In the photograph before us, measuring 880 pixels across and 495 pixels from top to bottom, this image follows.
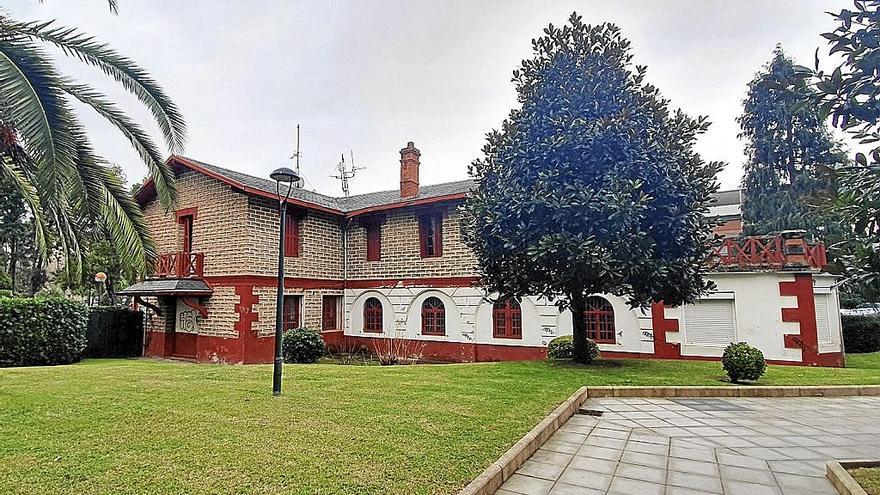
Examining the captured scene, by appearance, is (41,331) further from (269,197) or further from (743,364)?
(743,364)

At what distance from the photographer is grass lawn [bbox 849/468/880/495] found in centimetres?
382

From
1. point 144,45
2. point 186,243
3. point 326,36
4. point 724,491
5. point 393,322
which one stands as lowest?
point 724,491

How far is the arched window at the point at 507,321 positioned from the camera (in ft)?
47.3

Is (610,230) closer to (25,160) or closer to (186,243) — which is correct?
(25,160)

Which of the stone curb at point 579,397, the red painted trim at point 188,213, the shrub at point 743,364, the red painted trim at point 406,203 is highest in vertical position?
the red painted trim at point 406,203

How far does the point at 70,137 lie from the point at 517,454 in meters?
5.95

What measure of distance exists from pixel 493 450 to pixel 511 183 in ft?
18.4

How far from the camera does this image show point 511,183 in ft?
30.1

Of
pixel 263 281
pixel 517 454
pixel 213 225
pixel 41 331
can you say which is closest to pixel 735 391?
pixel 517 454

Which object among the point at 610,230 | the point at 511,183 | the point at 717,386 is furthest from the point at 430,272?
the point at 717,386

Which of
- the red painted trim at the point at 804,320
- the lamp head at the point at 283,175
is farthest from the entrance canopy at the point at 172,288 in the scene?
the red painted trim at the point at 804,320

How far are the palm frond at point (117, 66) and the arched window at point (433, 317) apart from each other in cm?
948

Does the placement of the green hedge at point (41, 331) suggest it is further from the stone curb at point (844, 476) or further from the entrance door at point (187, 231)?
the stone curb at point (844, 476)

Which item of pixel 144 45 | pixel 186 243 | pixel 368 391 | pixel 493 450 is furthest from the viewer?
pixel 186 243
